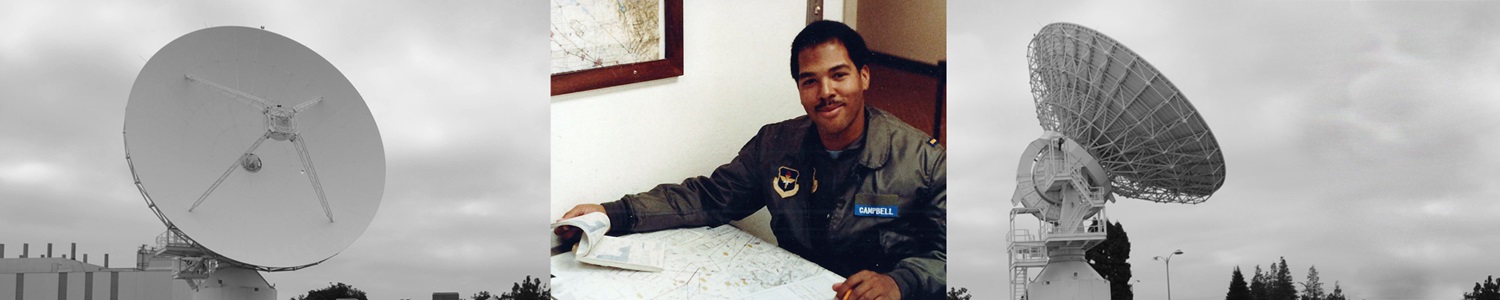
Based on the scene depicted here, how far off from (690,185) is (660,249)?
0.95 metres

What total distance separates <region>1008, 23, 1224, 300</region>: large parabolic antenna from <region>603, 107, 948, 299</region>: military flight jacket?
14187mm

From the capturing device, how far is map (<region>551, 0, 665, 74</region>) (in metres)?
17.9


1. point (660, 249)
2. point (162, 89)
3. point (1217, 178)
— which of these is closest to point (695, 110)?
point (660, 249)

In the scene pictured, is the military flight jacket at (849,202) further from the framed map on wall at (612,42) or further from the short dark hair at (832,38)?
the framed map on wall at (612,42)

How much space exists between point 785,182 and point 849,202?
91cm

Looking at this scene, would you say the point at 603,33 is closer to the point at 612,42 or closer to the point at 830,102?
the point at 612,42

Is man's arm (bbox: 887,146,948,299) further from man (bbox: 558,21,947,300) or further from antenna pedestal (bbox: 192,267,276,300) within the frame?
antenna pedestal (bbox: 192,267,276,300)

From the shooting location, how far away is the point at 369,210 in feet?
91.0

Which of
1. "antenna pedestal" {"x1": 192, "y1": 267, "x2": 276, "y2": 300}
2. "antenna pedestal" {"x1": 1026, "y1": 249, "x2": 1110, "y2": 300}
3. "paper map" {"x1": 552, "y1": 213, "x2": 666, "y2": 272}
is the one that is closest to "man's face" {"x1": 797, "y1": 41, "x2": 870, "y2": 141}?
"paper map" {"x1": 552, "y1": 213, "x2": 666, "y2": 272}

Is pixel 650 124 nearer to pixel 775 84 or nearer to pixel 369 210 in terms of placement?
pixel 775 84

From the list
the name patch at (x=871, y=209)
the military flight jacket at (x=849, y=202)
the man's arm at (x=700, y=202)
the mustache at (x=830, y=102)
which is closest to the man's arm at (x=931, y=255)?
the military flight jacket at (x=849, y=202)

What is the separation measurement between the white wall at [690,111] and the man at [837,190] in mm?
189

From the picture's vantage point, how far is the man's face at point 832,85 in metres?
17.4

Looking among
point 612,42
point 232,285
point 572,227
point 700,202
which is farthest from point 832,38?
point 232,285
